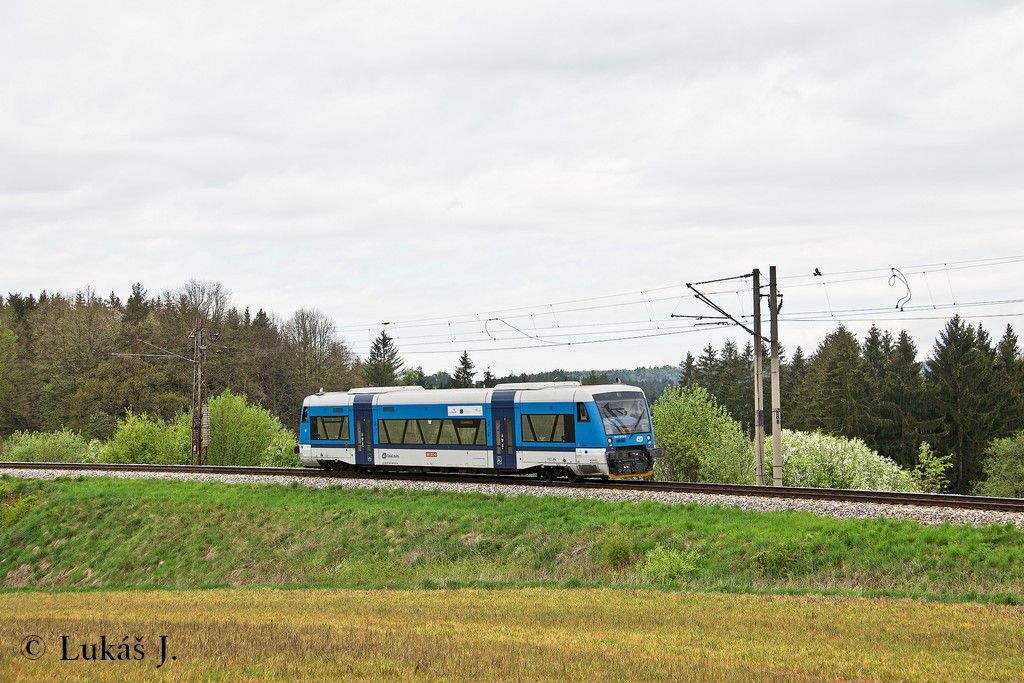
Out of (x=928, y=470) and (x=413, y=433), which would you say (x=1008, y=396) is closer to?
(x=928, y=470)

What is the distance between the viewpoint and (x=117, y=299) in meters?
132

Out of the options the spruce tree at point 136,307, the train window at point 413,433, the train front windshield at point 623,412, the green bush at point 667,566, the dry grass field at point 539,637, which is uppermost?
the spruce tree at point 136,307

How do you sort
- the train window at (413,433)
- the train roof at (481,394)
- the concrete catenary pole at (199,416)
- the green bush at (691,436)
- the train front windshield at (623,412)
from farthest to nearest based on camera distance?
1. the green bush at (691,436)
2. the concrete catenary pole at (199,416)
3. the train window at (413,433)
4. the train roof at (481,394)
5. the train front windshield at (623,412)

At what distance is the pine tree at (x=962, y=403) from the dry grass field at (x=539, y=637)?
57.8 metres

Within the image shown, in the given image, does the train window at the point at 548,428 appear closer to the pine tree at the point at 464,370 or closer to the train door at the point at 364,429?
the train door at the point at 364,429

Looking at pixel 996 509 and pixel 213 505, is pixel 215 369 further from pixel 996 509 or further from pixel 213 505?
pixel 996 509

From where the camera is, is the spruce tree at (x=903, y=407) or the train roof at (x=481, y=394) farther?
the spruce tree at (x=903, y=407)

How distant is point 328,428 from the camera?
39.7m

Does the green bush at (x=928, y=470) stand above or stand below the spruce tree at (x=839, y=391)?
below

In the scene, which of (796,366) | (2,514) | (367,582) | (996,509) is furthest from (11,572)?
(796,366)

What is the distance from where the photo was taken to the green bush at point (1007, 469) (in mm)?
59375

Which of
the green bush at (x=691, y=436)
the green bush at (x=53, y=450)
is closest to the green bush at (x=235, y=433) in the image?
the green bush at (x=53, y=450)
